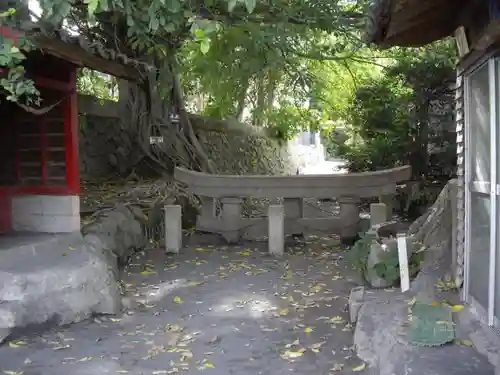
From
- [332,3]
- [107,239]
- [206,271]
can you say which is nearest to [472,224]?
[332,3]

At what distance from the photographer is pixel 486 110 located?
4.39 metres

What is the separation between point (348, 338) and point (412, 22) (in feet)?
9.17

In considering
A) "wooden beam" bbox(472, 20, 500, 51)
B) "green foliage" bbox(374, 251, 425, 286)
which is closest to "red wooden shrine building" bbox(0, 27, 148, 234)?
"green foliage" bbox(374, 251, 425, 286)

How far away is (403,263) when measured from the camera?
5.48m

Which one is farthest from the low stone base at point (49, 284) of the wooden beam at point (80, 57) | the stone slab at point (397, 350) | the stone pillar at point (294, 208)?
the stone pillar at point (294, 208)

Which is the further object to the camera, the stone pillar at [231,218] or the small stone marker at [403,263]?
the stone pillar at [231,218]

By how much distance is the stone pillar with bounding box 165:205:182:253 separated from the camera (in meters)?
9.92

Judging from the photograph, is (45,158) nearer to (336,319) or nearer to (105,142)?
(336,319)

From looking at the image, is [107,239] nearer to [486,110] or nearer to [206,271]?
[206,271]

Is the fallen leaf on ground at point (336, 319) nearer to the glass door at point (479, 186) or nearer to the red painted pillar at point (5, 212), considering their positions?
the glass door at point (479, 186)

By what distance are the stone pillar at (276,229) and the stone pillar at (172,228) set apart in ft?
4.86

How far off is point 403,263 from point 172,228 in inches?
204

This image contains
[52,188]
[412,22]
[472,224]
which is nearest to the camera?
[412,22]

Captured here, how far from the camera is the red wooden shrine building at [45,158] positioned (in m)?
7.41
